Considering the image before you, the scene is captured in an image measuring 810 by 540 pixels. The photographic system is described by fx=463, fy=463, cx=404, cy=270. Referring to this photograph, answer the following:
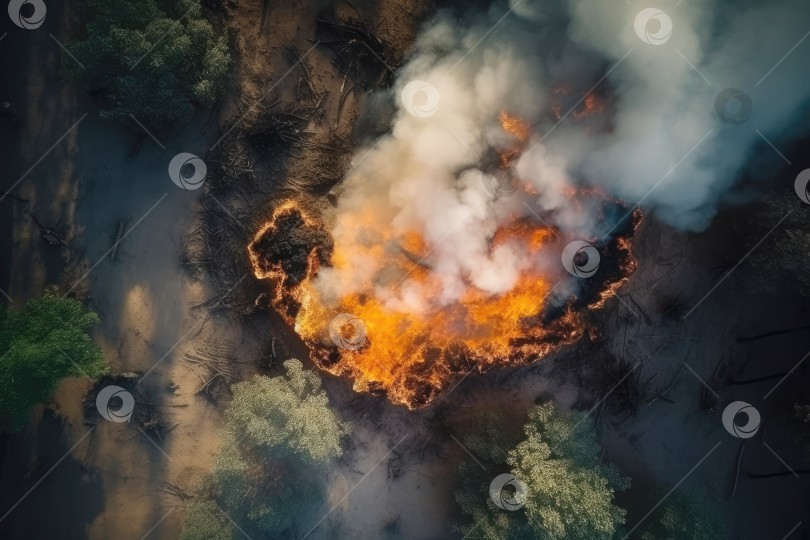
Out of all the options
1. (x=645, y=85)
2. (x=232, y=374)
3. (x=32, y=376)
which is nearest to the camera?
(x=32, y=376)

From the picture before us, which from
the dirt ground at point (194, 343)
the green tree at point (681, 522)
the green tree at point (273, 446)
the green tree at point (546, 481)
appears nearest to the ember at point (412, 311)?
the dirt ground at point (194, 343)

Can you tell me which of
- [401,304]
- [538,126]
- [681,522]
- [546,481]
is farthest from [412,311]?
[681,522]

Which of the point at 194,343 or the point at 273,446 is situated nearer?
the point at 273,446

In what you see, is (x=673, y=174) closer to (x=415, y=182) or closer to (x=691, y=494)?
(x=415, y=182)

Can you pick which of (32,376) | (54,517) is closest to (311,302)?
→ (32,376)

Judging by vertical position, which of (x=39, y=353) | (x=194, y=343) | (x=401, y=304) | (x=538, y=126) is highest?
(x=538, y=126)

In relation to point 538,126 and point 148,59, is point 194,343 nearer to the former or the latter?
point 148,59
